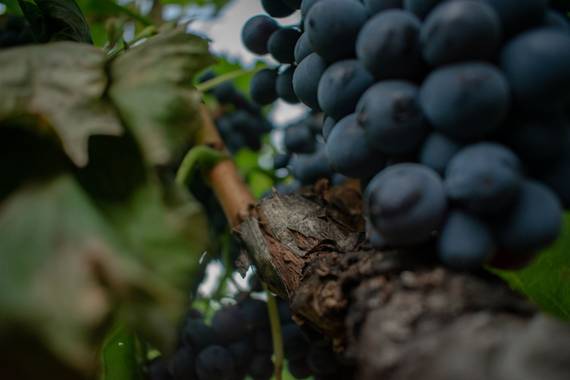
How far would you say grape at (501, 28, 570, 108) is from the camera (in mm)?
385

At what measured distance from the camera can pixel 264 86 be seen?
0.75 m

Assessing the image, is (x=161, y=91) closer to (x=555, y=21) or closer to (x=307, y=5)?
(x=307, y=5)

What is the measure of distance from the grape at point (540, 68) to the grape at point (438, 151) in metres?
0.06

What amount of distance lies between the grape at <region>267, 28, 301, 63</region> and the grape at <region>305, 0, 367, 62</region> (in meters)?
→ 0.16

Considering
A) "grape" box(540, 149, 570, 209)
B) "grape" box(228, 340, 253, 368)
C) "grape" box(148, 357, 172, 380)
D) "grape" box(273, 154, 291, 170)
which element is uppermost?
"grape" box(540, 149, 570, 209)

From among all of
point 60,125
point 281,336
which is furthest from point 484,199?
point 281,336

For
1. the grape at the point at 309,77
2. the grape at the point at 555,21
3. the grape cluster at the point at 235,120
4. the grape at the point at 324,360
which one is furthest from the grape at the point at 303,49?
the grape cluster at the point at 235,120

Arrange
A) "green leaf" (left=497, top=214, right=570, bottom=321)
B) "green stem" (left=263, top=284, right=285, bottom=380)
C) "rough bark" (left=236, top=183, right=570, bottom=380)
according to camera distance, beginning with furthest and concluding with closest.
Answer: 1. "green stem" (left=263, top=284, right=285, bottom=380)
2. "green leaf" (left=497, top=214, right=570, bottom=321)
3. "rough bark" (left=236, top=183, right=570, bottom=380)

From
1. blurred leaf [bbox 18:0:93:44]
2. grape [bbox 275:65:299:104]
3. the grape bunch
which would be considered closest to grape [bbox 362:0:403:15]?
the grape bunch

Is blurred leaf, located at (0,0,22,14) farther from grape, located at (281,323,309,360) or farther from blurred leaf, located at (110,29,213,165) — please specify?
grape, located at (281,323,309,360)

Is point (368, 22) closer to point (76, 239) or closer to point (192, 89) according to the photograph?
point (192, 89)

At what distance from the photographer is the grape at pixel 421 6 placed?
431mm

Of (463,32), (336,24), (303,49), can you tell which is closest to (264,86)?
(303,49)

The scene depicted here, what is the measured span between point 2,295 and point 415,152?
318 mm
